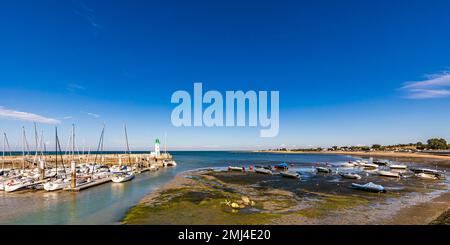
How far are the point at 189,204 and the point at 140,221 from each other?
7.05 metres

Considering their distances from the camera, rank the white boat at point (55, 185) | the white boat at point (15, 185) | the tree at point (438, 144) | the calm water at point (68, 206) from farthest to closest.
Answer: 1. the tree at point (438, 144)
2. the white boat at point (55, 185)
3. the white boat at point (15, 185)
4. the calm water at point (68, 206)

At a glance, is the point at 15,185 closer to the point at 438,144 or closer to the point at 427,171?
the point at 427,171

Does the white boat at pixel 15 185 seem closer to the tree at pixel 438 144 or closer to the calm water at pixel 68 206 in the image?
the calm water at pixel 68 206

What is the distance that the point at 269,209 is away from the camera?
2541cm

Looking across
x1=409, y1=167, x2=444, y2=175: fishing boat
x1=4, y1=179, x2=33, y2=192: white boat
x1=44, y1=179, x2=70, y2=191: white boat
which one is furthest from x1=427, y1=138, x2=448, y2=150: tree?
x1=4, y1=179, x2=33, y2=192: white boat

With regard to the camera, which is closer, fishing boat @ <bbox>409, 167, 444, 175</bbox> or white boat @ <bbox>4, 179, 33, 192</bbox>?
white boat @ <bbox>4, 179, 33, 192</bbox>

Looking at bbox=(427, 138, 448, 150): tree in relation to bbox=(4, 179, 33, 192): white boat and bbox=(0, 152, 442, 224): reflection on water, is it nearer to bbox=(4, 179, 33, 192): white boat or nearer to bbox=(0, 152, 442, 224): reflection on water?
bbox=(0, 152, 442, 224): reflection on water

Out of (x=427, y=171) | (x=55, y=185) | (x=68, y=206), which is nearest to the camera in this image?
(x=68, y=206)

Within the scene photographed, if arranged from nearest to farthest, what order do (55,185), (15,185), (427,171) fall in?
(15,185) → (55,185) → (427,171)

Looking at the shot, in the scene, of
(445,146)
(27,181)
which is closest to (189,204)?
(27,181)

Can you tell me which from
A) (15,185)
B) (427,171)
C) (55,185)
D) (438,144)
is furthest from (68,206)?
(438,144)

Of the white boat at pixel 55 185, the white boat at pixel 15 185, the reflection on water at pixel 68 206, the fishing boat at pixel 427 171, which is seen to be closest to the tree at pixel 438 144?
the fishing boat at pixel 427 171

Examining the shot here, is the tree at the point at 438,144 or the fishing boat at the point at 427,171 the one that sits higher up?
the tree at the point at 438,144
